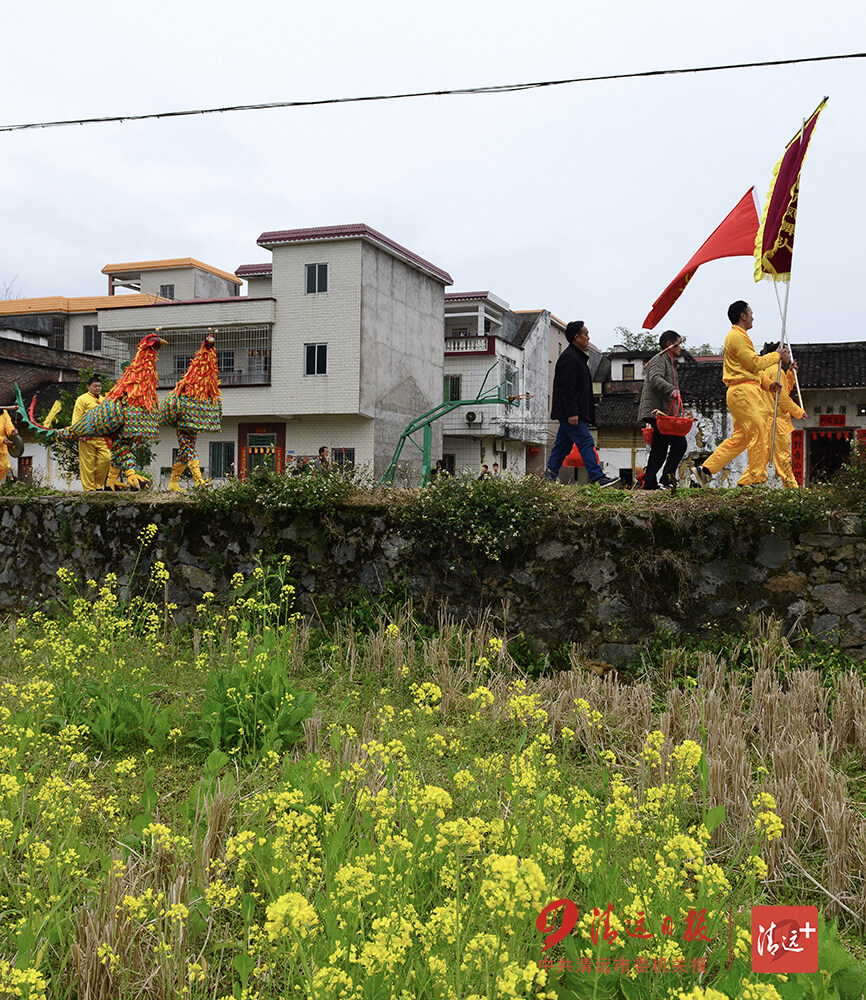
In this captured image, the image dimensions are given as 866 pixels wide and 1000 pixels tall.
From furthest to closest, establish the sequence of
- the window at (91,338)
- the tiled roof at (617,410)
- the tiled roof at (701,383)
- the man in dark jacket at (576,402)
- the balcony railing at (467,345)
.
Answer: the window at (91,338) → the balcony railing at (467,345) → the tiled roof at (617,410) → the tiled roof at (701,383) → the man in dark jacket at (576,402)

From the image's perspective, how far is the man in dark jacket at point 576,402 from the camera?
866cm

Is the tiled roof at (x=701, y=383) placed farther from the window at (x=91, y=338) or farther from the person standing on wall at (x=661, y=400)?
the window at (x=91, y=338)

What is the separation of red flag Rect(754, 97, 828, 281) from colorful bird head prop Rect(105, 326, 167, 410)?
6.71 metres

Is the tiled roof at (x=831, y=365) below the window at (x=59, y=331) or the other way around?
below

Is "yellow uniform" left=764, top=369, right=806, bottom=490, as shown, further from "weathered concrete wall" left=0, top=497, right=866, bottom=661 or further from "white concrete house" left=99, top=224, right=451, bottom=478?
"white concrete house" left=99, top=224, right=451, bottom=478

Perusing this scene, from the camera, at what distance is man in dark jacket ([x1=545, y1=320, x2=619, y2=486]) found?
8.66m

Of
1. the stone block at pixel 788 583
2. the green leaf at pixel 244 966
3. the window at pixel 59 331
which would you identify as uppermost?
the window at pixel 59 331

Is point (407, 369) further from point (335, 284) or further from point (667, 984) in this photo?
point (667, 984)

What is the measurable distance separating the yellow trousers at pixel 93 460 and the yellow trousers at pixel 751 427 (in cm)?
694

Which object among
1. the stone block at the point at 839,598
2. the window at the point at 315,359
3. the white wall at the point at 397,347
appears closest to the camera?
the stone block at the point at 839,598

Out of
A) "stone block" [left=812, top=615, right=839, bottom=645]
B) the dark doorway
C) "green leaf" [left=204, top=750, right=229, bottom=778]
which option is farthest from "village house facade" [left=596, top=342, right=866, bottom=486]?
"green leaf" [left=204, top=750, right=229, bottom=778]

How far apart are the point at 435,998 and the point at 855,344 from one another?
24.3m

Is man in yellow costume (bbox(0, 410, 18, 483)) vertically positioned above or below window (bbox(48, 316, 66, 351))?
below

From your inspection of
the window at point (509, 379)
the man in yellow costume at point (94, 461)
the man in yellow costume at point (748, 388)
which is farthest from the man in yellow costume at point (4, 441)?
the window at point (509, 379)
